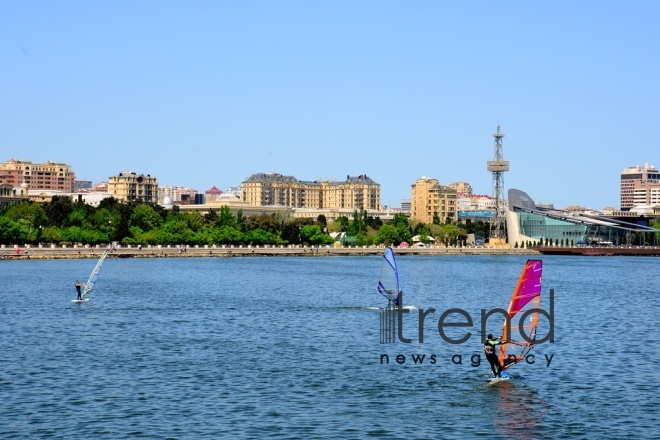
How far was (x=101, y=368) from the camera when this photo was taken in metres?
39.2

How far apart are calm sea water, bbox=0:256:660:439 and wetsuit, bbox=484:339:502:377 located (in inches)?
30.0

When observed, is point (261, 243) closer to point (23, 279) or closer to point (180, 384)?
point (23, 279)

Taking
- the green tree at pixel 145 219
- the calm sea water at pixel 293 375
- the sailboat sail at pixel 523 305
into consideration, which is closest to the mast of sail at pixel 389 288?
the calm sea water at pixel 293 375

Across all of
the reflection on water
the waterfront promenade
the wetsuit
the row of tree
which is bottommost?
the reflection on water

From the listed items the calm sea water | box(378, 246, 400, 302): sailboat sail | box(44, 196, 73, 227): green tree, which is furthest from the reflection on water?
box(44, 196, 73, 227): green tree

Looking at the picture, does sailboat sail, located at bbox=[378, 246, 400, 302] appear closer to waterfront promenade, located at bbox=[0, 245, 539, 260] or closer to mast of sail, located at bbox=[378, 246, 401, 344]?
mast of sail, located at bbox=[378, 246, 401, 344]

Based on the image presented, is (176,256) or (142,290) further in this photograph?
(176,256)

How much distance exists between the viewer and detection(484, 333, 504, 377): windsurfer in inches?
1398

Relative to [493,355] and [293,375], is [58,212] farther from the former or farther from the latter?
[493,355]

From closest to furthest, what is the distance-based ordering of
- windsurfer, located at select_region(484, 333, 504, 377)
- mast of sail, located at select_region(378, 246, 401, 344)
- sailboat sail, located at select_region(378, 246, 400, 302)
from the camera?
1. windsurfer, located at select_region(484, 333, 504, 377)
2. mast of sail, located at select_region(378, 246, 401, 344)
3. sailboat sail, located at select_region(378, 246, 400, 302)

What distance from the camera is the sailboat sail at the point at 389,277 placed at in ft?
184

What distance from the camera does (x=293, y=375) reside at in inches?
1491

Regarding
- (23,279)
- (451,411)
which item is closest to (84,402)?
(451,411)

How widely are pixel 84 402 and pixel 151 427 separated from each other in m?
4.10
